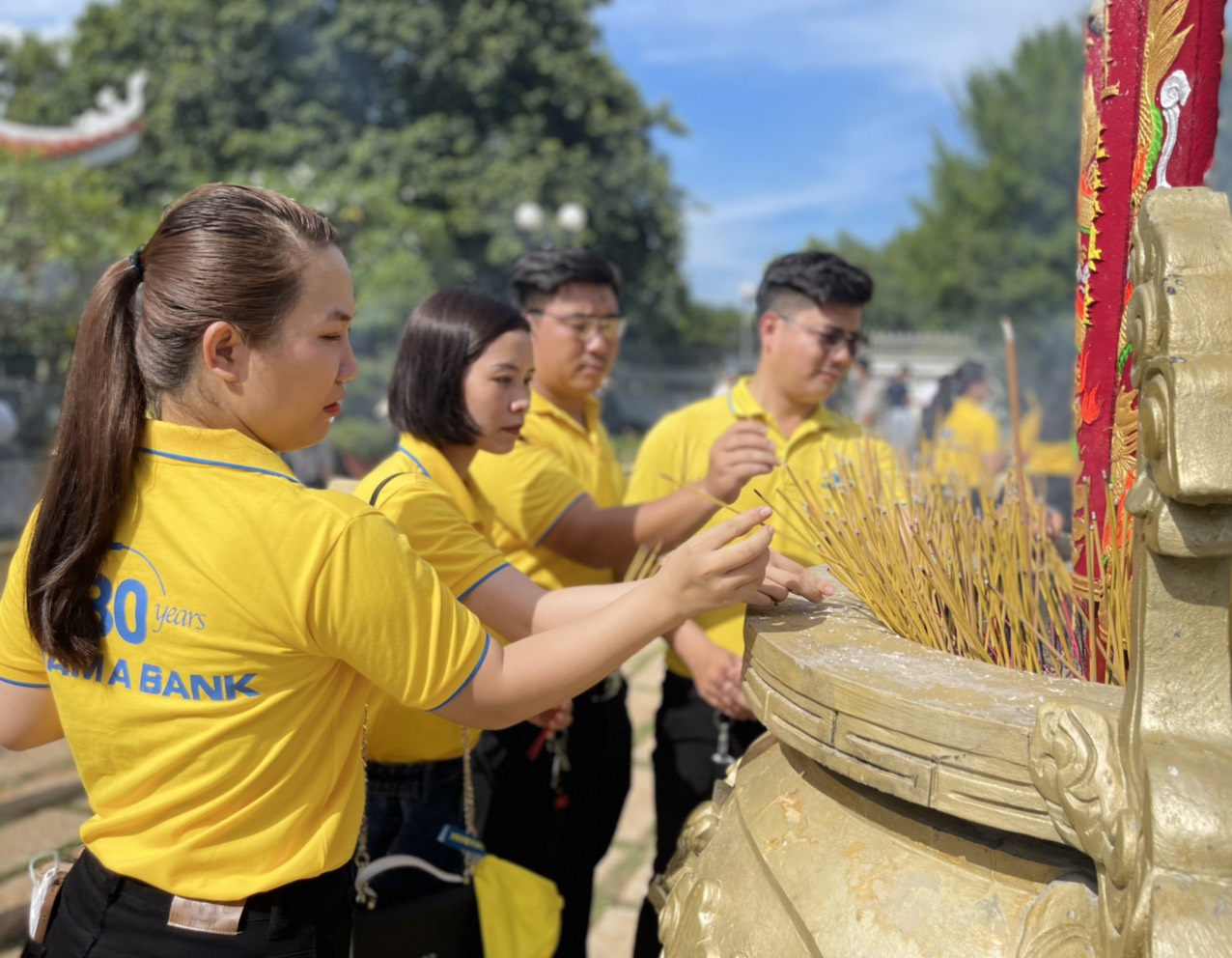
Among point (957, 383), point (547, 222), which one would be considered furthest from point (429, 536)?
point (547, 222)

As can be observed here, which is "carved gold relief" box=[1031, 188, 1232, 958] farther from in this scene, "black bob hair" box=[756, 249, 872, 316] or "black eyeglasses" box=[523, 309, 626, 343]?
"black eyeglasses" box=[523, 309, 626, 343]

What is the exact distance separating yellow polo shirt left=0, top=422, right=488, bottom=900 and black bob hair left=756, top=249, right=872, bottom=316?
4.56ft

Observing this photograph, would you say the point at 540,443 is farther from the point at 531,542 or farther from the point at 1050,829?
the point at 1050,829

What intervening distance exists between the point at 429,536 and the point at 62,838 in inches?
88.1

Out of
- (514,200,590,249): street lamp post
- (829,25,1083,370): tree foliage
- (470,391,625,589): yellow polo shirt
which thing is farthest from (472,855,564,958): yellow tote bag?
(829,25,1083,370): tree foliage

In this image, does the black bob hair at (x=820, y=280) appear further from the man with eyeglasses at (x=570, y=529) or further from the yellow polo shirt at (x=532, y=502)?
the yellow polo shirt at (x=532, y=502)

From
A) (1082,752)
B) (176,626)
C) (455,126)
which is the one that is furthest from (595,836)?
(455,126)

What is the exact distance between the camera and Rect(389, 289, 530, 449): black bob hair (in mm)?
1704

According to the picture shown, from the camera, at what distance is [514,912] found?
153 cm

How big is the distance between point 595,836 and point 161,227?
159cm

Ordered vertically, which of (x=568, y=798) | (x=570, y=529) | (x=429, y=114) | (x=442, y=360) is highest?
(x=429, y=114)

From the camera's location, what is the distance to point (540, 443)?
7.47ft

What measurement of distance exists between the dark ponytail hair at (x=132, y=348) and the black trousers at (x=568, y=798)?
103 cm

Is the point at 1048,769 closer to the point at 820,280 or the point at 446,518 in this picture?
the point at 446,518
